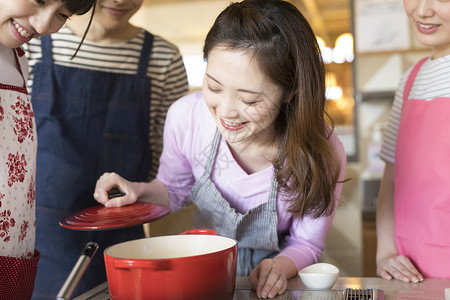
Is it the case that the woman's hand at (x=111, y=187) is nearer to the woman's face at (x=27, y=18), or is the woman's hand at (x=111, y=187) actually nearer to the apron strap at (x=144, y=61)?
the woman's face at (x=27, y=18)

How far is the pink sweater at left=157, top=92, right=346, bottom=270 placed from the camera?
1.11 m

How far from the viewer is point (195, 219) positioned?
4.03 feet

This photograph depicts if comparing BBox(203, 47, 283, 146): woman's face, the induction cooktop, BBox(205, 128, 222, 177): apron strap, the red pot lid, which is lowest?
the induction cooktop

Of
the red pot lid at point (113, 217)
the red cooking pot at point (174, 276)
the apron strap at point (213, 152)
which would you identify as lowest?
the red cooking pot at point (174, 276)

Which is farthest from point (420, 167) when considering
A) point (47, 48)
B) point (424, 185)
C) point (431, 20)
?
point (47, 48)

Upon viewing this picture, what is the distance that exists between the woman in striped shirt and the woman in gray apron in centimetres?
25

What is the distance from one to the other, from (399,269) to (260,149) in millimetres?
373

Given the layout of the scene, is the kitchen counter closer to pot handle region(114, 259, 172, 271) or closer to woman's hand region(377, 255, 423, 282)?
woman's hand region(377, 255, 423, 282)

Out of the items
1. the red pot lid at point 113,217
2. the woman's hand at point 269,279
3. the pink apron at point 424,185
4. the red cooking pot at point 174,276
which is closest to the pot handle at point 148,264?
the red cooking pot at point 174,276

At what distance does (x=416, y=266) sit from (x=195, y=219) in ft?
1.64

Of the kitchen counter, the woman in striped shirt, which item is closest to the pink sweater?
the kitchen counter

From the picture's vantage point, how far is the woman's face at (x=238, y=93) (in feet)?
3.17

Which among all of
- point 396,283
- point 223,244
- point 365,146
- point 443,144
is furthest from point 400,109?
point 365,146

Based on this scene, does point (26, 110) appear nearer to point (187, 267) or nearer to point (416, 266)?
point (187, 267)
